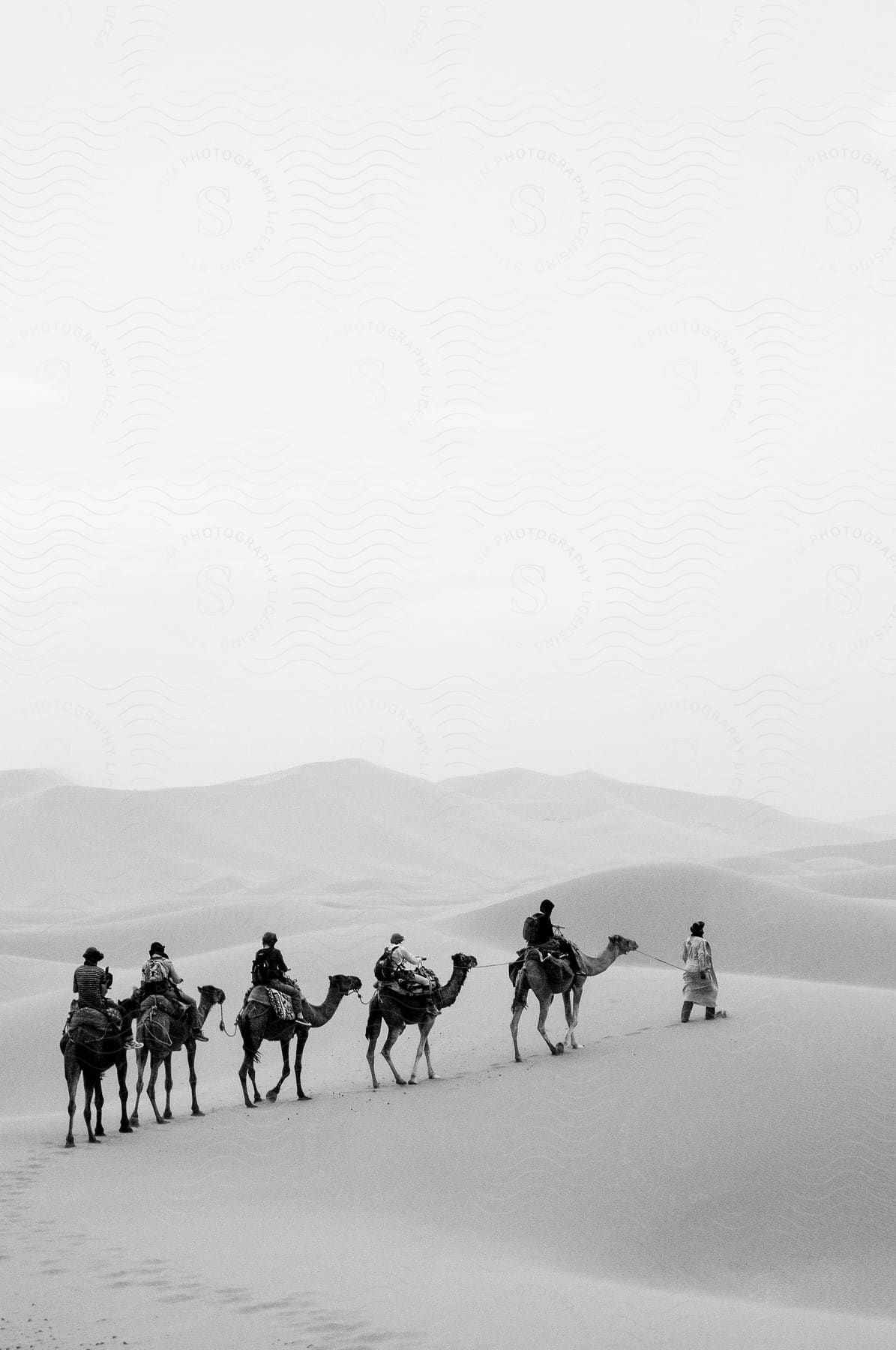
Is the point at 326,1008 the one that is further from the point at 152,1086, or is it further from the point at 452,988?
the point at 152,1086

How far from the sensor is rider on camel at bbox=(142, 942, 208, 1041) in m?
15.6

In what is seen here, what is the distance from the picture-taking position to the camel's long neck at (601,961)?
1752cm

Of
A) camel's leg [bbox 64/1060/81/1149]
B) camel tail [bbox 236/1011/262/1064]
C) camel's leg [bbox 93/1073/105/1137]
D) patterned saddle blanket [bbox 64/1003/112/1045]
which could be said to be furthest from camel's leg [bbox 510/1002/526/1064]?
camel's leg [bbox 64/1060/81/1149]

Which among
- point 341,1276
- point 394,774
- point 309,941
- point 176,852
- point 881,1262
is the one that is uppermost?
point 394,774

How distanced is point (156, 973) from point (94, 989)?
1.11m

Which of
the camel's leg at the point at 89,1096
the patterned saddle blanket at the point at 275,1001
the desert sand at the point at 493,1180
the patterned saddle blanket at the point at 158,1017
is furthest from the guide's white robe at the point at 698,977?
the camel's leg at the point at 89,1096

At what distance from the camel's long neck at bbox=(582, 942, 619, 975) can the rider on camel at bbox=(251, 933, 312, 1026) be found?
12.4 ft

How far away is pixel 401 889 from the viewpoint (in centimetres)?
5762

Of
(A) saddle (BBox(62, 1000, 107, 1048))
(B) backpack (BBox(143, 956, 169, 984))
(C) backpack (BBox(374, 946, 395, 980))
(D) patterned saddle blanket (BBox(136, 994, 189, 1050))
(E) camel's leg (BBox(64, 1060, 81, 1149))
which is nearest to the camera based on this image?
(A) saddle (BBox(62, 1000, 107, 1048))

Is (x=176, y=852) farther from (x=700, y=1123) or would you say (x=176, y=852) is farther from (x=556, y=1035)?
(x=700, y=1123)

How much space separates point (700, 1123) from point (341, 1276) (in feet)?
16.8

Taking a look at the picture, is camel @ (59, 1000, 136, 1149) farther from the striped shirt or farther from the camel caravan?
the striped shirt

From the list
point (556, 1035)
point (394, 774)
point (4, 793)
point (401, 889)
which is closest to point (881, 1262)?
point (556, 1035)

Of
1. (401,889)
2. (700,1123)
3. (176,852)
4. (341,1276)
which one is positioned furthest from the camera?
(176,852)
